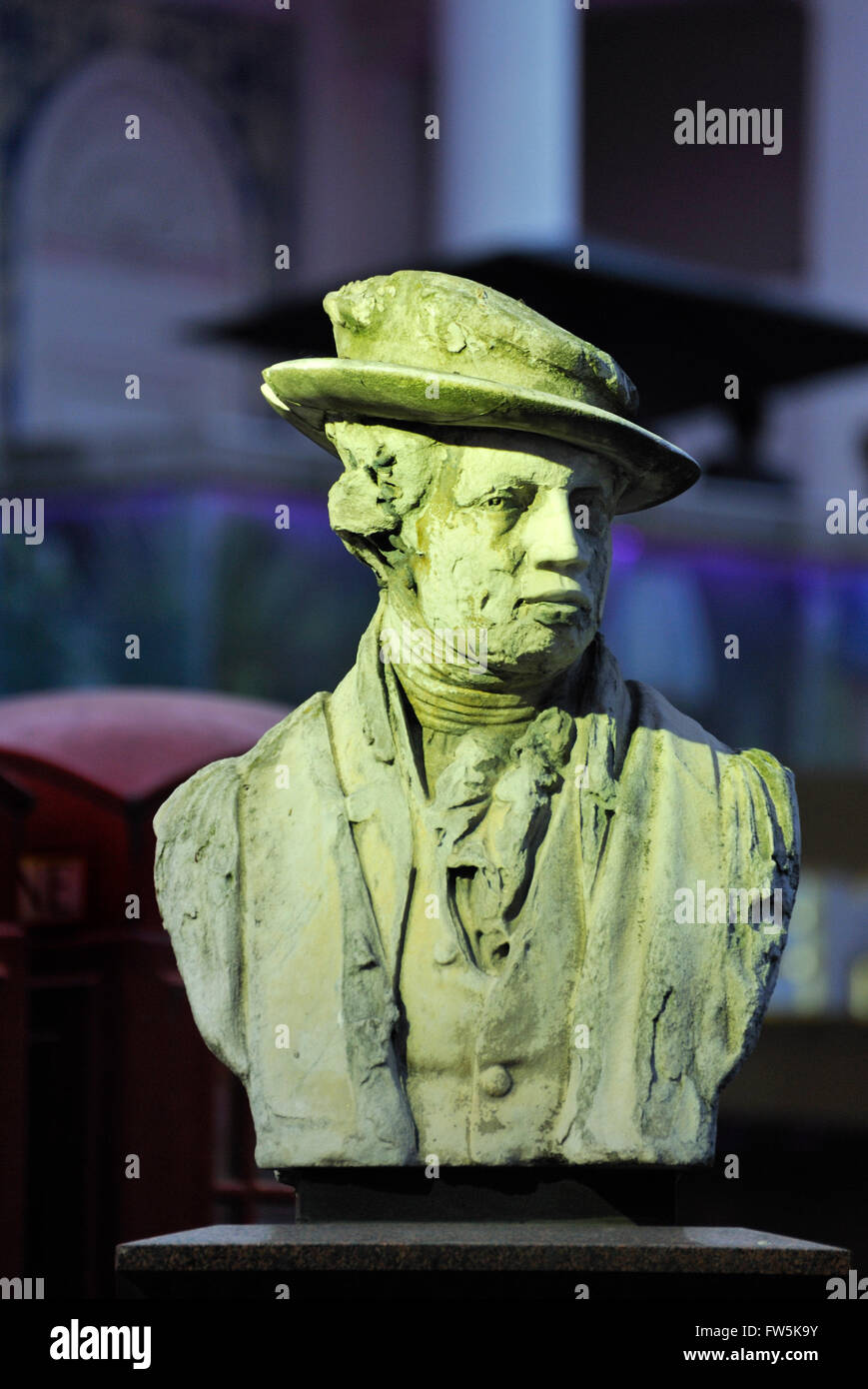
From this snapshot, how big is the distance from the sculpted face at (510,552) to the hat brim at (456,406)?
5 cm

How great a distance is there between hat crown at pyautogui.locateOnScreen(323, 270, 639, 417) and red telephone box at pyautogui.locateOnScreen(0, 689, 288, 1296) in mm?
2270

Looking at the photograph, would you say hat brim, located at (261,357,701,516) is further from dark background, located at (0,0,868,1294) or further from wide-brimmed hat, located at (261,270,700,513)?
dark background, located at (0,0,868,1294)

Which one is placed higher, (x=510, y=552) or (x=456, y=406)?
(x=456, y=406)

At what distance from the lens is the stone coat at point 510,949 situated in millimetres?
3812

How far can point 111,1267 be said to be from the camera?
19.4ft

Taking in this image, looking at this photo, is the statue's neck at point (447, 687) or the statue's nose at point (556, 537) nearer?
the statue's nose at point (556, 537)

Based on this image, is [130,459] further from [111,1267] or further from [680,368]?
[111,1267]

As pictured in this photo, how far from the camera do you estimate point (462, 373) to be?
380 centimetres

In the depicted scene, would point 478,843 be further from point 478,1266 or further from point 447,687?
point 478,1266

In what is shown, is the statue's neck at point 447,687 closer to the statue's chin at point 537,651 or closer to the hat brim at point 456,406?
Result: the statue's chin at point 537,651

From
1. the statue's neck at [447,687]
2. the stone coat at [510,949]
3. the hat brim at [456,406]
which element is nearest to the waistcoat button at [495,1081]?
the stone coat at [510,949]

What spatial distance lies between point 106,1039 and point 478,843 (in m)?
2.40

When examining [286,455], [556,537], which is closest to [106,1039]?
[556,537]

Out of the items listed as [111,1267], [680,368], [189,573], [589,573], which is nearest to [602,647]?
[589,573]
